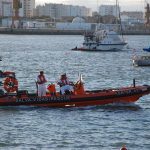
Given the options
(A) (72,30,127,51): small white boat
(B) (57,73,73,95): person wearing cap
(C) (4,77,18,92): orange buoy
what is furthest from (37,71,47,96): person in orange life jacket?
(A) (72,30,127,51): small white boat

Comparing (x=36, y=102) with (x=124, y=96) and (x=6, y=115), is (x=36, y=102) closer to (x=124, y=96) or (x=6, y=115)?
(x=6, y=115)

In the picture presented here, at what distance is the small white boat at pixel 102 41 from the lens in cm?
10315

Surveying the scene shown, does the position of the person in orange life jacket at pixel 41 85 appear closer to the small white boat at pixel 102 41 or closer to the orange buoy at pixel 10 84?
the orange buoy at pixel 10 84

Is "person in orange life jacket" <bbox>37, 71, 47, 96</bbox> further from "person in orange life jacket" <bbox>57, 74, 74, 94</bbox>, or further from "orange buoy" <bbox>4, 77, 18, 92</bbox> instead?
"orange buoy" <bbox>4, 77, 18, 92</bbox>

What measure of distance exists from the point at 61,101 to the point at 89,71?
103 ft

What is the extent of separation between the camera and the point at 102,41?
104 meters

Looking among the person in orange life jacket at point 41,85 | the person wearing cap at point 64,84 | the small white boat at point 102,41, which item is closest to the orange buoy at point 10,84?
the person in orange life jacket at point 41,85

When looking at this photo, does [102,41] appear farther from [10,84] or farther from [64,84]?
[10,84]

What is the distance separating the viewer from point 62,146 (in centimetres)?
2706

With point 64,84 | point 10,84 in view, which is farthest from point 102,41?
point 10,84

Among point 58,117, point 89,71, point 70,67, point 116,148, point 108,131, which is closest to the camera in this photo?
point 116,148

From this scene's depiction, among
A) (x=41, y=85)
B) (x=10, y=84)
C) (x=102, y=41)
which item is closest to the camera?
(x=41, y=85)

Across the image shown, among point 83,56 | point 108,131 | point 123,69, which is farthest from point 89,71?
point 108,131

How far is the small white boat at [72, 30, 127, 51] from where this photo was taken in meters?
103
